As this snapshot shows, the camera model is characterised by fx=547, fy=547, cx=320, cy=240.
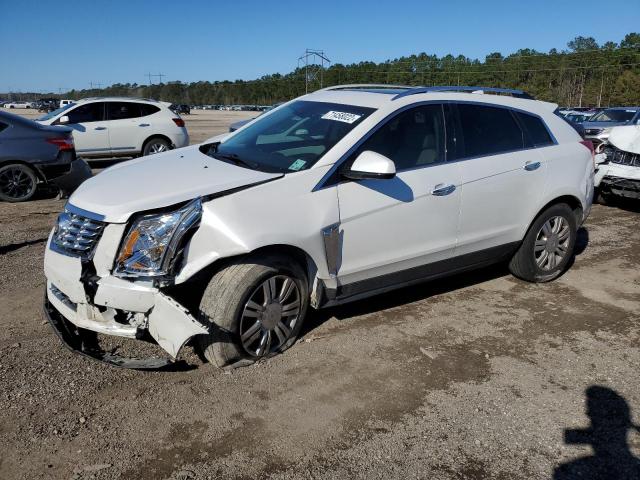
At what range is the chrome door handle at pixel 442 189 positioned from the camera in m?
4.24

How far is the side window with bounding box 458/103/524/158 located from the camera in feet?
15.0

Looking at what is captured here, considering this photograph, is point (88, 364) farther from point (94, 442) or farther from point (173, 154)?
point (173, 154)

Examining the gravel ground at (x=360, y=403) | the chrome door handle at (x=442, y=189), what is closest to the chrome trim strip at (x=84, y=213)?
the gravel ground at (x=360, y=403)

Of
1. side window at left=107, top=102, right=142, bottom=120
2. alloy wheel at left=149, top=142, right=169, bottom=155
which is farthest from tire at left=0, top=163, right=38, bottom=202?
alloy wheel at left=149, top=142, right=169, bottom=155

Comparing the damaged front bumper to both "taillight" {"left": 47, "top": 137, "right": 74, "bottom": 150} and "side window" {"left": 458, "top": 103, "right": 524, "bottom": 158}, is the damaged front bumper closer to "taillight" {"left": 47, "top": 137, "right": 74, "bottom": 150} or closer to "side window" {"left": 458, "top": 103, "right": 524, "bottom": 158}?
"side window" {"left": 458, "top": 103, "right": 524, "bottom": 158}

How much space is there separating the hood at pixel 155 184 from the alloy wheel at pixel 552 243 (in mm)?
2916

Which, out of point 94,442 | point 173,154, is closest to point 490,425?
point 94,442

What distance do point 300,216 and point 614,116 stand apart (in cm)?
1372

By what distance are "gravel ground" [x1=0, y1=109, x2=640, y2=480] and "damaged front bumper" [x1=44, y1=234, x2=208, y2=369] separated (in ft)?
0.74

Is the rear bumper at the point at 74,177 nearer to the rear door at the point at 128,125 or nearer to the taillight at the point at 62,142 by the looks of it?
the taillight at the point at 62,142

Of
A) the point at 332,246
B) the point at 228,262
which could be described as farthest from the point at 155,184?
the point at 332,246

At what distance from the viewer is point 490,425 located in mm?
3160

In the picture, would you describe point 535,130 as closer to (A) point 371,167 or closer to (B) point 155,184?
(A) point 371,167

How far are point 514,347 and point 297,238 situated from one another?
191 cm
